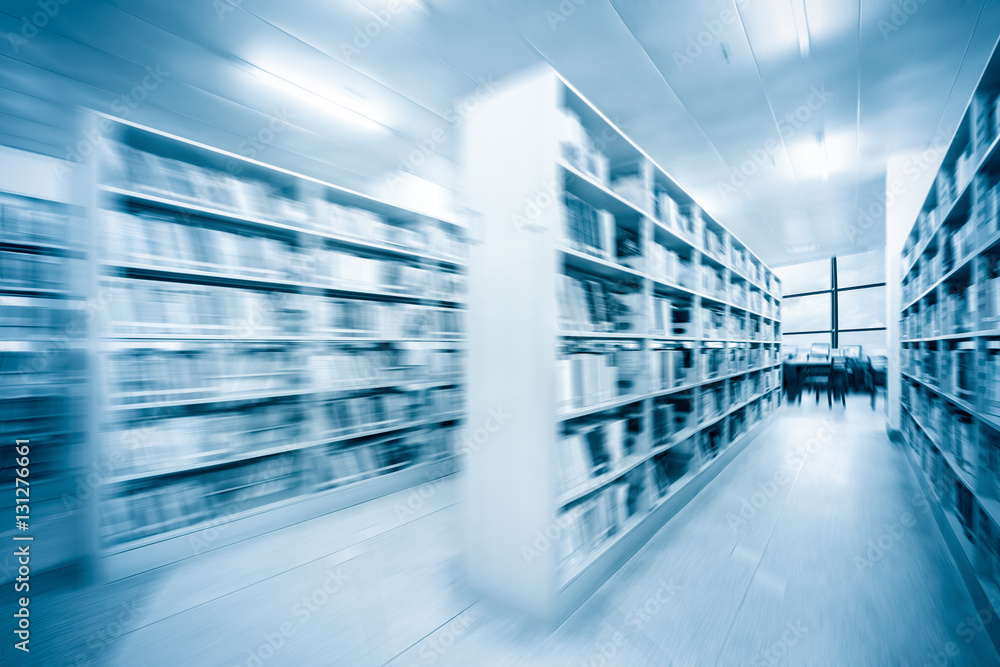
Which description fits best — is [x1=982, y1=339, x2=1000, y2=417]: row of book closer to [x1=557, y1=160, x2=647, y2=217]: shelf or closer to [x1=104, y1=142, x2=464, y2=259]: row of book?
[x1=557, y1=160, x2=647, y2=217]: shelf

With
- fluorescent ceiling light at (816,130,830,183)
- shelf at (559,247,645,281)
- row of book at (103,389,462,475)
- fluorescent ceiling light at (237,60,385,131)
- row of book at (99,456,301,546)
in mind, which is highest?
fluorescent ceiling light at (816,130,830,183)

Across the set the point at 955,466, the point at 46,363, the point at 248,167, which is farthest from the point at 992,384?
the point at 46,363

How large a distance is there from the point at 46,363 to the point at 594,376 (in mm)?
3079

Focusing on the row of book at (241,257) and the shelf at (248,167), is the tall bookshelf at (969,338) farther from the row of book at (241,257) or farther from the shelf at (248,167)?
the row of book at (241,257)

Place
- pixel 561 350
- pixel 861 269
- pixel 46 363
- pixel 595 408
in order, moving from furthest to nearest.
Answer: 1. pixel 861 269
2. pixel 46 363
3. pixel 561 350
4. pixel 595 408

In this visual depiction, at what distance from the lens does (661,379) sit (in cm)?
209

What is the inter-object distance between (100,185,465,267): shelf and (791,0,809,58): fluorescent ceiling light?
255cm

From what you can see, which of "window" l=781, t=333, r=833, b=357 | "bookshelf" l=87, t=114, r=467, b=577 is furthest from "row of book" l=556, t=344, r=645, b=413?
"window" l=781, t=333, r=833, b=357

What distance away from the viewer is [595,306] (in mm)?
1763

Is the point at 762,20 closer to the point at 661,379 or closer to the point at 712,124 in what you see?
the point at 712,124

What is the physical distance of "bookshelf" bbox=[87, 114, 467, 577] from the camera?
1.67m

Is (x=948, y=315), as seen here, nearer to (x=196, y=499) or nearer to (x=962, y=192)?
(x=962, y=192)

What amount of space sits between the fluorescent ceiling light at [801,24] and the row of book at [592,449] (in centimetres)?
250

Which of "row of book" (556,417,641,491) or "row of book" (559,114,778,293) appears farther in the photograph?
"row of book" (559,114,778,293)
